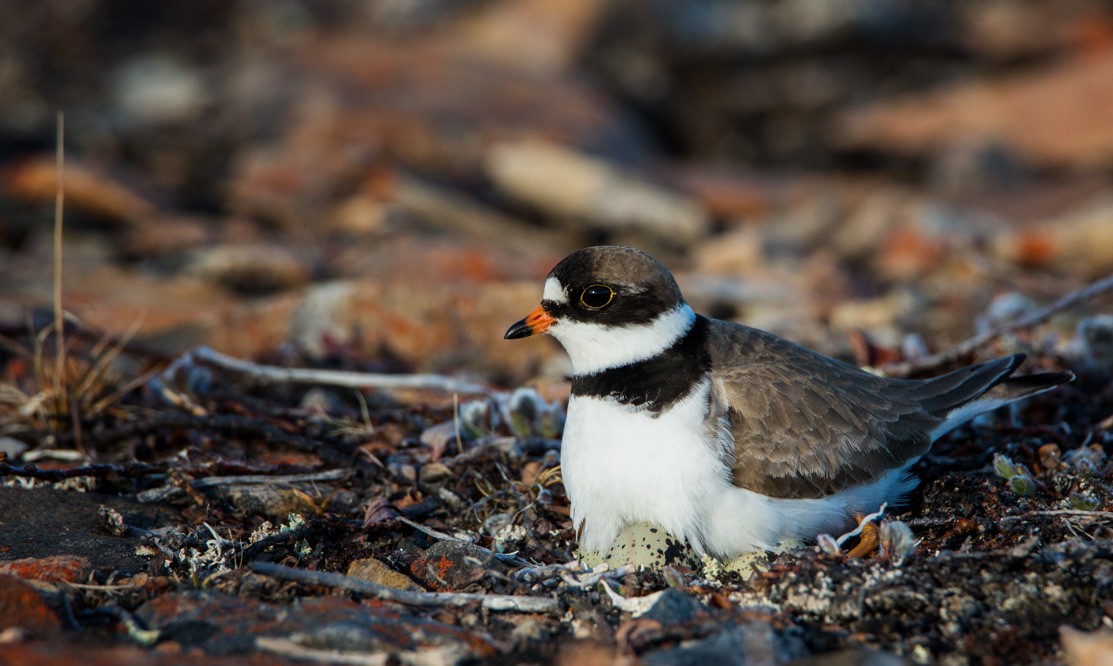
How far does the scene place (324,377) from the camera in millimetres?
5980

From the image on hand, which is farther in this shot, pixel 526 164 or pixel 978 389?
pixel 526 164

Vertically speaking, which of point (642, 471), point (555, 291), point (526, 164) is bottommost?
point (642, 471)

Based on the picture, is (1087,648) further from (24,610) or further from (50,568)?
(50,568)

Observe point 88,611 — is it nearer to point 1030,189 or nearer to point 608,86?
point 1030,189

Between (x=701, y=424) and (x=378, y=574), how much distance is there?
1475 mm

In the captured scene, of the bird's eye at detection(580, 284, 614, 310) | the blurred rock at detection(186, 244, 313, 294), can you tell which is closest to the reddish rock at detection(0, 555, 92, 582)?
the bird's eye at detection(580, 284, 614, 310)

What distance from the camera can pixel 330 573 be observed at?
407 cm

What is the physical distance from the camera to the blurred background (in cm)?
776

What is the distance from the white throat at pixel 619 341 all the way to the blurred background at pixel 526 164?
233cm

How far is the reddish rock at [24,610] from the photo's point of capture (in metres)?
3.56

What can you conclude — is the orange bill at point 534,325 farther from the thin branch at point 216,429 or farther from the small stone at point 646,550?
the thin branch at point 216,429

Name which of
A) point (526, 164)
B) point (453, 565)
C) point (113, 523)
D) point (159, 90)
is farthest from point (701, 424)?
point (159, 90)

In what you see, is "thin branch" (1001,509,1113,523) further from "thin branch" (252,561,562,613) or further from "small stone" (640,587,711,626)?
"thin branch" (252,561,562,613)

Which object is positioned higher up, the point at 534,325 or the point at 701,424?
the point at 534,325
